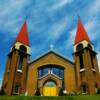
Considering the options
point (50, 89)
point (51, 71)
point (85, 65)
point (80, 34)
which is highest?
point (80, 34)

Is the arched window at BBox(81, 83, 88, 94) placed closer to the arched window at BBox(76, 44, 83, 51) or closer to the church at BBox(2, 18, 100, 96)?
the church at BBox(2, 18, 100, 96)

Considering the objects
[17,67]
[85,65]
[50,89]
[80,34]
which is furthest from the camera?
[80,34]

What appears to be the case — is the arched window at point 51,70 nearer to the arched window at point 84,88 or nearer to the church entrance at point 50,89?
the church entrance at point 50,89

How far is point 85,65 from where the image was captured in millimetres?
27500

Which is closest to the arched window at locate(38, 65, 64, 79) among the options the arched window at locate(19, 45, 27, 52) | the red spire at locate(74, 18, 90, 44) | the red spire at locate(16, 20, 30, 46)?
the arched window at locate(19, 45, 27, 52)

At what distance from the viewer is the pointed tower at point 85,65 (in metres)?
26.1

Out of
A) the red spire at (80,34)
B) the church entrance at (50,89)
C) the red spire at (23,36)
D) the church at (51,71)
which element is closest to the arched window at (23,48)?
the church at (51,71)

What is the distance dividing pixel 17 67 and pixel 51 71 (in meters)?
5.61

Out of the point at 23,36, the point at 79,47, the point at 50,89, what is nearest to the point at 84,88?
the point at 50,89

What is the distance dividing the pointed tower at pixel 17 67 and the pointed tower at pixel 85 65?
866 cm

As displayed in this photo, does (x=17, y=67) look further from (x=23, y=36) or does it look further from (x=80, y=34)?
(x=80, y=34)

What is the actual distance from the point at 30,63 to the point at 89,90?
10968 mm

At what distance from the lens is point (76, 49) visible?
3086cm

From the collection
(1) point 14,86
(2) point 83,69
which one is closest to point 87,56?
(2) point 83,69
